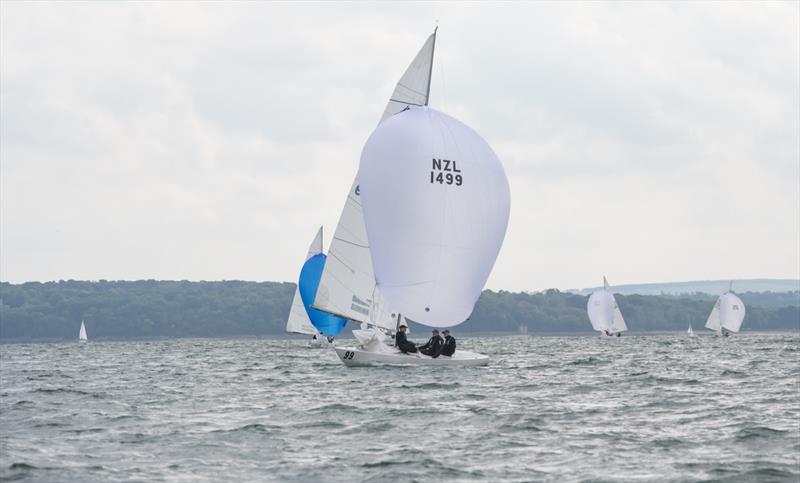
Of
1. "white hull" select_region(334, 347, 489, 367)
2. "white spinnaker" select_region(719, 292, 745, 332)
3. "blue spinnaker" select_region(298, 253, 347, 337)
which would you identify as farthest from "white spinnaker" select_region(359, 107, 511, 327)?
"white spinnaker" select_region(719, 292, 745, 332)

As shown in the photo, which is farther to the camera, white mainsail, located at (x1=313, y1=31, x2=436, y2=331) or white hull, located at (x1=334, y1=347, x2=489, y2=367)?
white mainsail, located at (x1=313, y1=31, x2=436, y2=331)

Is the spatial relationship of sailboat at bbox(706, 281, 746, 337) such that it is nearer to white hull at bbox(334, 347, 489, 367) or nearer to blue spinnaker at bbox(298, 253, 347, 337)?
blue spinnaker at bbox(298, 253, 347, 337)

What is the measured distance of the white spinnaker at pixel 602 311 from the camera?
121 meters

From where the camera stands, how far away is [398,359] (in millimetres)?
37156

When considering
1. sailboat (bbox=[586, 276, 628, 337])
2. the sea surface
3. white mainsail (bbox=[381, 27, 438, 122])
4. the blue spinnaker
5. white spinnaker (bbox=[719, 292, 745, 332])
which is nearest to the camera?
the sea surface

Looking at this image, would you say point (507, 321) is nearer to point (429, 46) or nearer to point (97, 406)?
point (429, 46)

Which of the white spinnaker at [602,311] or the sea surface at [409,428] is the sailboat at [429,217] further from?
the white spinnaker at [602,311]

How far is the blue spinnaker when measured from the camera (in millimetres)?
75750

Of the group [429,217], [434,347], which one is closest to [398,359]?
[434,347]

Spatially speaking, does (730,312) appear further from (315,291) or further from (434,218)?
(434,218)

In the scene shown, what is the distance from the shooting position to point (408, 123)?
124ft

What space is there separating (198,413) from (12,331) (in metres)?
143

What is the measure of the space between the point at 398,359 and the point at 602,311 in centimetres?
8617

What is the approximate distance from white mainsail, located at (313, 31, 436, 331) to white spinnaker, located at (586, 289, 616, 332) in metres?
80.8
